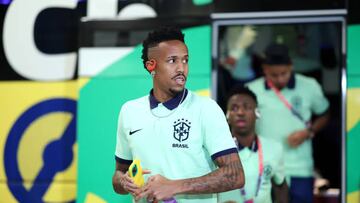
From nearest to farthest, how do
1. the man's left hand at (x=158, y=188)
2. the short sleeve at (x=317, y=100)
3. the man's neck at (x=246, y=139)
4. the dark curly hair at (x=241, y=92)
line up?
the man's left hand at (x=158, y=188), the man's neck at (x=246, y=139), the dark curly hair at (x=241, y=92), the short sleeve at (x=317, y=100)

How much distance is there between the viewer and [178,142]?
2.23 m

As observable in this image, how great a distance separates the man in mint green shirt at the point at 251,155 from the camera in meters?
2.88

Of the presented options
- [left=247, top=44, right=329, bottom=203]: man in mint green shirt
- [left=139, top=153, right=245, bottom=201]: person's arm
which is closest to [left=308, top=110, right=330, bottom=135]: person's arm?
[left=247, top=44, right=329, bottom=203]: man in mint green shirt

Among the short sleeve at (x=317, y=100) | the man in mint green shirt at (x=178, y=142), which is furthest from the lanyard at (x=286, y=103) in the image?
the man in mint green shirt at (x=178, y=142)

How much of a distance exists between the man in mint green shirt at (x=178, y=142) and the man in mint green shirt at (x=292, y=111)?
1243 mm

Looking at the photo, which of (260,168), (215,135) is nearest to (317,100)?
(260,168)

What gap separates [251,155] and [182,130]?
833 mm

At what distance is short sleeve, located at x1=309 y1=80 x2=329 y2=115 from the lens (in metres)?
3.72

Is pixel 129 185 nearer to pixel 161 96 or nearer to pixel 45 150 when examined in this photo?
pixel 161 96

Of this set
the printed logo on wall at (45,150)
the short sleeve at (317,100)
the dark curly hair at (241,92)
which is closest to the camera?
the dark curly hair at (241,92)

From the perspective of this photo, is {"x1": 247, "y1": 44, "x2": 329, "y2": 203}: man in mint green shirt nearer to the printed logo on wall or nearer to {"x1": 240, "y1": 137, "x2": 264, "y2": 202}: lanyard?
{"x1": 240, "y1": 137, "x2": 264, "y2": 202}: lanyard

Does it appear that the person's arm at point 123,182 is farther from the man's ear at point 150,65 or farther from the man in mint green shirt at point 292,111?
the man in mint green shirt at point 292,111

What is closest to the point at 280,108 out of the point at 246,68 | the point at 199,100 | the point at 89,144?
the point at 246,68

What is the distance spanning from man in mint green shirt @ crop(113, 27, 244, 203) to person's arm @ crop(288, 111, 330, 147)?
1.42 meters
